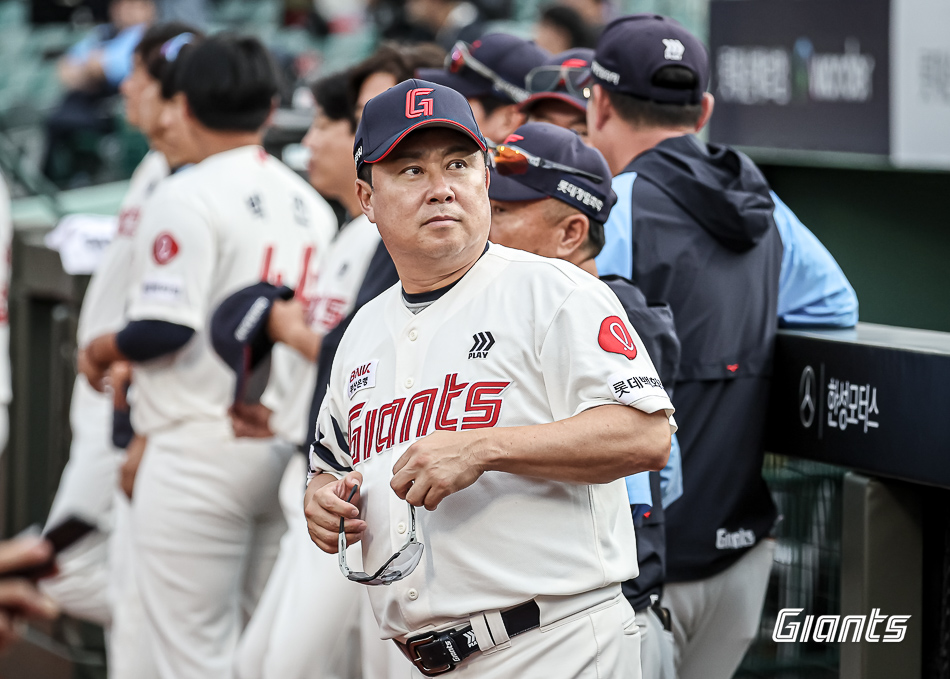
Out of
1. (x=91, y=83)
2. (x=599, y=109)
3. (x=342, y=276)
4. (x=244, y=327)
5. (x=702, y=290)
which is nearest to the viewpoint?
(x=702, y=290)

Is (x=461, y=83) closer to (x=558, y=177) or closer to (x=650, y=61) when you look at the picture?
(x=650, y=61)

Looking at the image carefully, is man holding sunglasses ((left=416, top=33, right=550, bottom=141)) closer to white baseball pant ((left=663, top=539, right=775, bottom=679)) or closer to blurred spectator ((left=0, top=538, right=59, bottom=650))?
white baseball pant ((left=663, top=539, right=775, bottom=679))

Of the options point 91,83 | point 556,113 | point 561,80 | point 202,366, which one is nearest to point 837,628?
point 556,113

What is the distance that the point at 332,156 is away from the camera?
3.84m

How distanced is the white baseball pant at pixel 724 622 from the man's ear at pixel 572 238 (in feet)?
3.09

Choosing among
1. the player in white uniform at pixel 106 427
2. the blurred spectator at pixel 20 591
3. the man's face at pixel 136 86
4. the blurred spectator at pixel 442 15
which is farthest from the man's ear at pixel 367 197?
the blurred spectator at pixel 442 15

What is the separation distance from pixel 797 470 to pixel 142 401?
2262 mm

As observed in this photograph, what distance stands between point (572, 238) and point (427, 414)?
2.03 ft

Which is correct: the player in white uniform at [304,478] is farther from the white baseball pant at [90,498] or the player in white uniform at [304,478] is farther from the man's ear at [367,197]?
the white baseball pant at [90,498]

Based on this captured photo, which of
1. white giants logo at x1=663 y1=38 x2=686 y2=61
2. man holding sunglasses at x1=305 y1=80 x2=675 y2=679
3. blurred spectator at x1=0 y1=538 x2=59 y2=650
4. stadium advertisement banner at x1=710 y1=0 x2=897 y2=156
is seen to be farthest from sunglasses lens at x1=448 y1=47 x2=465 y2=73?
stadium advertisement banner at x1=710 y1=0 x2=897 y2=156

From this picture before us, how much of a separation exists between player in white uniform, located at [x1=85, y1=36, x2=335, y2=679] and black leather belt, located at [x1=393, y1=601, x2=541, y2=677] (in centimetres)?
189

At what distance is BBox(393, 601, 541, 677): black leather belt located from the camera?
2.10 m

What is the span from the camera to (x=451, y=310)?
85.6 inches

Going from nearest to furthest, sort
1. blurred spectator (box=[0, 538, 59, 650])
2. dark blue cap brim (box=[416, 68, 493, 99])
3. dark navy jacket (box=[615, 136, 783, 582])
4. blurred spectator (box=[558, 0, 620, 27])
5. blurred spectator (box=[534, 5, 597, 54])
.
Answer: blurred spectator (box=[0, 538, 59, 650]), dark navy jacket (box=[615, 136, 783, 582]), dark blue cap brim (box=[416, 68, 493, 99]), blurred spectator (box=[534, 5, 597, 54]), blurred spectator (box=[558, 0, 620, 27])
